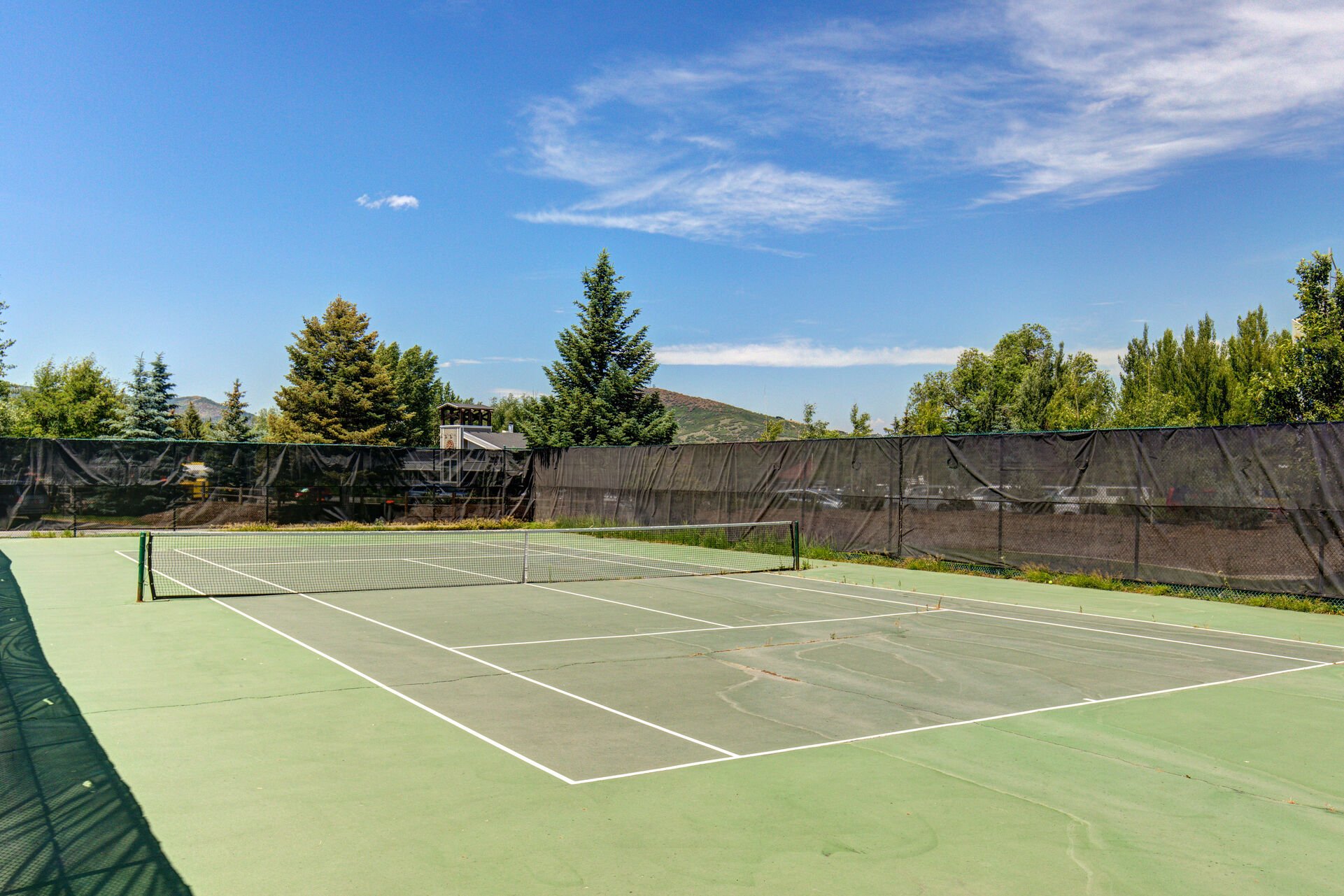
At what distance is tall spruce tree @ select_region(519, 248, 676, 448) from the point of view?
121 ft

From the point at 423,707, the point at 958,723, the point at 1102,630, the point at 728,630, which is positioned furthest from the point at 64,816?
the point at 1102,630

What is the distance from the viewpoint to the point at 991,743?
6.16 meters

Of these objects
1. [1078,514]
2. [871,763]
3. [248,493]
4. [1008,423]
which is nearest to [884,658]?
[871,763]

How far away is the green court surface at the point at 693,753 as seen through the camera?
13.5ft

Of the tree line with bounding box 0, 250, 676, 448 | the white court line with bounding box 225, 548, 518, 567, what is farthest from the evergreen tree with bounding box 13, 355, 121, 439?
the white court line with bounding box 225, 548, 518, 567

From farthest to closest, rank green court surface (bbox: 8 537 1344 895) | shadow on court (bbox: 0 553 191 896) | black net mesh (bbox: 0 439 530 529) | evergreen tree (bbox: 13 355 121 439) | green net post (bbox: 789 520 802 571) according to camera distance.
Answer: evergreen tree (bbox: 13 355 121 439), black net mesh (bbox: 0 439 530 529), green net post (bbox: 789 520 802 571), green court surface (bbox: 8 537 1344 895), shadow on court (bbox: 0 553 191 896)

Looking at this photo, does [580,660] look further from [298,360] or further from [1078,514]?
[298,360]

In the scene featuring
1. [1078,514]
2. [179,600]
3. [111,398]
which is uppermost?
[111,398]

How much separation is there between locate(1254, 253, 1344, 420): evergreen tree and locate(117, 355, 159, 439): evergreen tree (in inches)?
1875

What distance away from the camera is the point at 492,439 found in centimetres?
6253

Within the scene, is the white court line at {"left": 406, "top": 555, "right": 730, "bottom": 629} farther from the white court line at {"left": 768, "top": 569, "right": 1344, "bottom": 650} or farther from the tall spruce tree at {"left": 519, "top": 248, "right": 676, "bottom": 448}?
the tall spruce tree at {"left": 519, "top": 248, "right": 676, "bottom": 448}

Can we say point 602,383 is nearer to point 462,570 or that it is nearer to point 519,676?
point 462,570

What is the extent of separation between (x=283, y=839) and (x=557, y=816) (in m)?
1.30

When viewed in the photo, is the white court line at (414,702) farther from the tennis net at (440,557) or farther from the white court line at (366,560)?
the white court line at (366,560)
